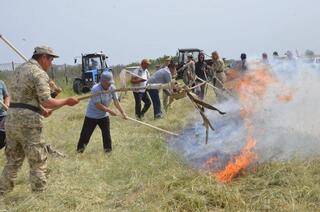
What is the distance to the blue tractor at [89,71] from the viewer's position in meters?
24.7

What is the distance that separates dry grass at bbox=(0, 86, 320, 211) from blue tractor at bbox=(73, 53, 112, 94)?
55.4ft

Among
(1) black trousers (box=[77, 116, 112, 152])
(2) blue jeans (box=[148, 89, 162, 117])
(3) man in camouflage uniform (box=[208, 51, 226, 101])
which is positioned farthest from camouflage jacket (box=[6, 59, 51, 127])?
(3) man in camouflage uniform (box=[208, 51, 226, 101])

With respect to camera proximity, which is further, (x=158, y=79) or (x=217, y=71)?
(x=217, y=71)

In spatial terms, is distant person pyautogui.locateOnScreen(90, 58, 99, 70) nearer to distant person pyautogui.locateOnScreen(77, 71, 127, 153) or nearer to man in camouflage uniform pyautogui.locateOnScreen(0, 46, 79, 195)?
distant person pyautogui.locateOnScreen(77, 71, 127, 153)

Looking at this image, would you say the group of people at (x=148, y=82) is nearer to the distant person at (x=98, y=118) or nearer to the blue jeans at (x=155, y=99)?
the blue jeans at (x=155, y=99)

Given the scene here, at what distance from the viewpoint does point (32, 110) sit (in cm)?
567

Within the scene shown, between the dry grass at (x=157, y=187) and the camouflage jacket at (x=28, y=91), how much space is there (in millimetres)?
898

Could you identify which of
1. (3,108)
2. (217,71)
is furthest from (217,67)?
(3,108)

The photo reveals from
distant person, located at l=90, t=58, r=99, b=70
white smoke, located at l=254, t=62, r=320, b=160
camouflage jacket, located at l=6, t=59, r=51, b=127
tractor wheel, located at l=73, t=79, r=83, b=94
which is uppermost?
camouflage jacket, located at l=6, t=59, r=51, b=127

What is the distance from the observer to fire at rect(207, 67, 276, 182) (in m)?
6.47

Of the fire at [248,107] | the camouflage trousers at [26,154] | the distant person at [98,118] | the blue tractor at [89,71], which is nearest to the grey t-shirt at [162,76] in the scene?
the fire at [248,107]

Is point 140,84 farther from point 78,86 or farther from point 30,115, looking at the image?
point 78,86

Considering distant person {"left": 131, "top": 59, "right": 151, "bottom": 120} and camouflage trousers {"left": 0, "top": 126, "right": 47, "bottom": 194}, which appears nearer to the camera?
camouflage trousers {"left": 0, "top": 126, "right": 47, "bottom": 194}

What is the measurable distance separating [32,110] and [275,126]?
403 cm
